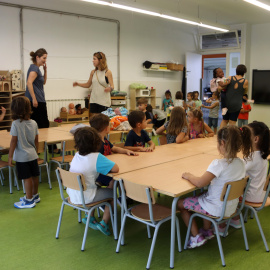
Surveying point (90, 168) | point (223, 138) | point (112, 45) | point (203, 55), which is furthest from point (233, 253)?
point (203, 55)

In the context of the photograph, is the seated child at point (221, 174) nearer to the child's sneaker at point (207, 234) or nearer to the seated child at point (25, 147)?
the child's sneaker at point (207, 234)

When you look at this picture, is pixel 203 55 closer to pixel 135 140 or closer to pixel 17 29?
pixel 17 29

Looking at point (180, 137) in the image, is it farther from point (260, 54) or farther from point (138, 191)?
point (260, 54)

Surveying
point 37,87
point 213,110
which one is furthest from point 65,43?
point 213,110

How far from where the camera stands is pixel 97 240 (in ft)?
9.64

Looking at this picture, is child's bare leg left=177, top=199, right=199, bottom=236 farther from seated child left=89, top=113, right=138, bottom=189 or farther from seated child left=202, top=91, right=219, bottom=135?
seated child left=202, top=91, right=219, bottom=135

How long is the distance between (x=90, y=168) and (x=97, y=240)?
66 centimetres

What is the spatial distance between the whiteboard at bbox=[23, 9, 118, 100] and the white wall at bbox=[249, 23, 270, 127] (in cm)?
470

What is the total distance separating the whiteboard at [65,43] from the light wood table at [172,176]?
550 centimetres

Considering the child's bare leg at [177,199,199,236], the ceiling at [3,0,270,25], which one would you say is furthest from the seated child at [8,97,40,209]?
the ceiling at [3,0,270,25]

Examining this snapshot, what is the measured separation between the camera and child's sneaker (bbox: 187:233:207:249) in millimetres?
2699

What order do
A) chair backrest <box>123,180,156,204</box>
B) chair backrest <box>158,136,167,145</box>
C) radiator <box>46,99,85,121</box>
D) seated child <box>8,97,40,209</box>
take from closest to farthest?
chair backrest <box>123,180,156,204</box>
seated child <box>8,97,40,209</box>
chair backrest <box>158,136,167,145</box>
radiator <box>46,99,85,121</box>

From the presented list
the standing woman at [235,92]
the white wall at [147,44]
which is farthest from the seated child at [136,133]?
the white wall at [147,44]

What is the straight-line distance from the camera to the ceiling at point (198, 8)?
7.84 m
